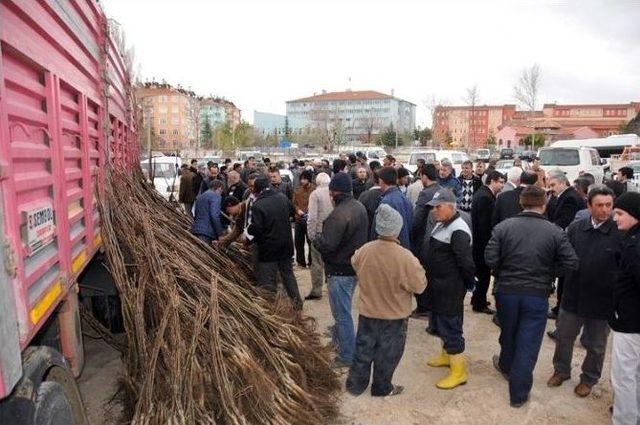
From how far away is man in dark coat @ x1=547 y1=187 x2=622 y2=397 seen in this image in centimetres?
389

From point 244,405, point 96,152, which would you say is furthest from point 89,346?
point 244,405

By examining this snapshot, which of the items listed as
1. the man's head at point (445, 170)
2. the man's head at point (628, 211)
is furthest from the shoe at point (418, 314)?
the man's head at point (628, 211)

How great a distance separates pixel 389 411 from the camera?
3857 mm

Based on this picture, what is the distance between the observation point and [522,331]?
3.85 m

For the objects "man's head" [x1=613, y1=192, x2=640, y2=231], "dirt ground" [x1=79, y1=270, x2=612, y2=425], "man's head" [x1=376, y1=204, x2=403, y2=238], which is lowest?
"dirt ground" [x1=79, y1=270, x2=612, y2=425]

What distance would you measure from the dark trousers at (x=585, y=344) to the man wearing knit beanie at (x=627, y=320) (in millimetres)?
597

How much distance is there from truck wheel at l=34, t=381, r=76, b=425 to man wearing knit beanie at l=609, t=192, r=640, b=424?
328cm

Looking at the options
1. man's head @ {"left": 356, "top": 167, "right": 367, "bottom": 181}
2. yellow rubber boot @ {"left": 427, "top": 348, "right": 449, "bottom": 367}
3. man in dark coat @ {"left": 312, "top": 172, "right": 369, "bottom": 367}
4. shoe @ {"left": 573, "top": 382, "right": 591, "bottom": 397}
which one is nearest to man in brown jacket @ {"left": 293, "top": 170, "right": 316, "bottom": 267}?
man's head @ {"left": 356, "top": 167, "right": 367, "bottom": 181}

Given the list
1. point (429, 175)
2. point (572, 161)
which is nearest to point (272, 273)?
point (429, 175)

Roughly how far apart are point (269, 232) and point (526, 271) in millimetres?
2558

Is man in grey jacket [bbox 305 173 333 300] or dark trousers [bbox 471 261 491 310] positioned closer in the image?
man in grey jacket [bbox 305 173 333 300]

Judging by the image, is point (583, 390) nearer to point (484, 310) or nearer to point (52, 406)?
point (484, 310)

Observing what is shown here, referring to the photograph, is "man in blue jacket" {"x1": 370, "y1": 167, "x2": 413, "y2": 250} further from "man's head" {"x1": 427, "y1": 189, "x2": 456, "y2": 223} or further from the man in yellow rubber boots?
"man's head" {"x1": 427, "y1": 189, "x2": 456, "y2": 223}

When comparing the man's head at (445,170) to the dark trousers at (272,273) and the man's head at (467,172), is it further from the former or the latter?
the dark trousers at (272,273)
